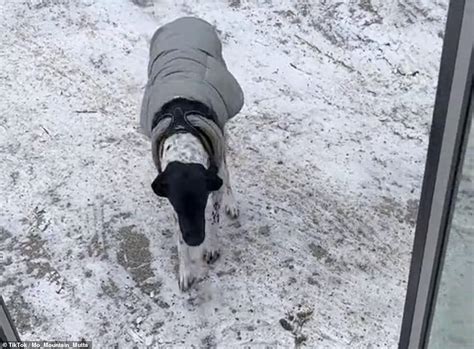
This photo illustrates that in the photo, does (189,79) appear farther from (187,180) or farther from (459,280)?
(459,280)

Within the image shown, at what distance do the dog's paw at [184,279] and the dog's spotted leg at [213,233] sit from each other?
0.55ft

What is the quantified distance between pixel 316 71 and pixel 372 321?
224 cm

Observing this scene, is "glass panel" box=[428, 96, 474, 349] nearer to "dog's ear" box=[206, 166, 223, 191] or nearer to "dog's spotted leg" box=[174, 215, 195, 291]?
"dog's ear" box=[206, 166, 223, 191]

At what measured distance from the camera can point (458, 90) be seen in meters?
1.44

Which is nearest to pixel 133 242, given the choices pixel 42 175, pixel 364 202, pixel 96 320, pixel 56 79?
pixel 96 320

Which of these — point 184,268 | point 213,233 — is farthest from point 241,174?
point 184,268

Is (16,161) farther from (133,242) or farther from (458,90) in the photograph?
(458,90)

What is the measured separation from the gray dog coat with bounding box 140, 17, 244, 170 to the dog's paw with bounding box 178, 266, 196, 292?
663mm

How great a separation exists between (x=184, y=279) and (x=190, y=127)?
92cm

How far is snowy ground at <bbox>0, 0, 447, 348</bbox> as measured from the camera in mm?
A: 3781

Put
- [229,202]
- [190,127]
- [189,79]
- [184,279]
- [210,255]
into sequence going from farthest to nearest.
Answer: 1. [229,202]
2. [210,255]
3. [184,279]
4. [189,79]
5. [190,127]

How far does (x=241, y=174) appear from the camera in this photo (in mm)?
4527

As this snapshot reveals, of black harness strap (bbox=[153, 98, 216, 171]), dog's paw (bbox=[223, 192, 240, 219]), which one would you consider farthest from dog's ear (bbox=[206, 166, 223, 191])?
dog's paw (bbox=[223, 192, 240, 219])

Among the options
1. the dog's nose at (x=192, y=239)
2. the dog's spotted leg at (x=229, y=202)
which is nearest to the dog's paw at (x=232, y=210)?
the dog's spotted leg at (x=229, y=202)
